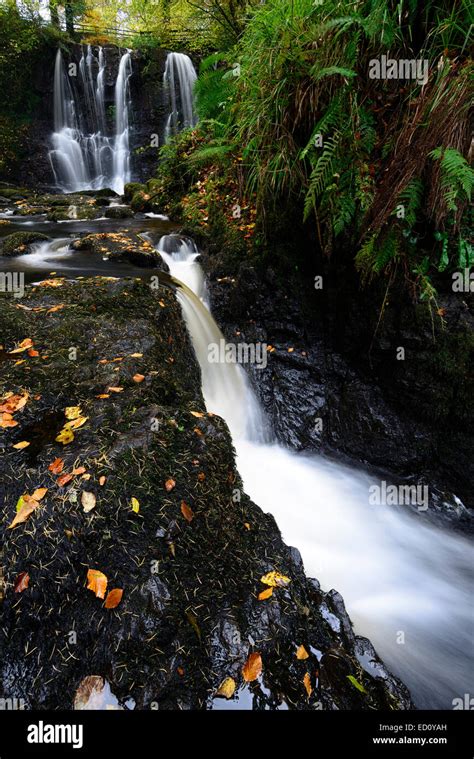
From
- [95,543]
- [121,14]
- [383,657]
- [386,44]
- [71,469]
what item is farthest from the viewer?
[121,14]

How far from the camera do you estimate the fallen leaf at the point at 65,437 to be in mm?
2328

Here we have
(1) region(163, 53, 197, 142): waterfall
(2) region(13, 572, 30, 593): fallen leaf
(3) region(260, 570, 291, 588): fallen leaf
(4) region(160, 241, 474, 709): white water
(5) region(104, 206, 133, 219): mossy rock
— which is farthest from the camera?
(1) region(163, 53, 197, 142): waterfall

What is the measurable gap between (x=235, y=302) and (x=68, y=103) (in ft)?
51.4

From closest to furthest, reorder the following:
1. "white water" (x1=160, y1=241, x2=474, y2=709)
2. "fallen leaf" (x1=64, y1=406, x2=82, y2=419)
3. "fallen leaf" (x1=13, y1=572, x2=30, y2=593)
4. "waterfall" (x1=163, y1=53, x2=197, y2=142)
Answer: "fallen leaf" (x1=13, y1=572, x2=30, y2=593), "fallen leaf" (x1=64, y1=406, x2=82, y2=419), "white water" (x1=160, y1=241, x2=474, y2=709), "waterfall" (x1=163, y1=53, x2=197, y2=142)

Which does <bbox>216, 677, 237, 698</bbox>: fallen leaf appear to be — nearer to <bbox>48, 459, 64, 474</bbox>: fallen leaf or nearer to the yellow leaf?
the yellow leaf

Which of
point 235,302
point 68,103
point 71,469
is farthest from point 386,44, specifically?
point 68,103

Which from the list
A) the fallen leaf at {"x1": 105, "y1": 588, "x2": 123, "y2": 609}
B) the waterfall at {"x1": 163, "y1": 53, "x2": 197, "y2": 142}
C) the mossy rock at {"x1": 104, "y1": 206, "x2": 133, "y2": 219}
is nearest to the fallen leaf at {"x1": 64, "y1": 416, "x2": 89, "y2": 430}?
the fallen leaf at {"x1": 105, "y1": 588, "x2": 123, "y2": 609}

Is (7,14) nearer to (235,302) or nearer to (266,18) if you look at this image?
(266,18)

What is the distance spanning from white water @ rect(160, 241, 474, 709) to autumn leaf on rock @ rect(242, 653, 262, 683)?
178 cm

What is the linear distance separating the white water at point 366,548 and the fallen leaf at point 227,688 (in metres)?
1.89

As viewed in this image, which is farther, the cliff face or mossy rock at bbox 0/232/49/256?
the cliff face

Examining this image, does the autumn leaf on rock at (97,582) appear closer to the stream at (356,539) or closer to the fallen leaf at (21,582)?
the fallen leaf at (21,582)

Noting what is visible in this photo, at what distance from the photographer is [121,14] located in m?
20.4

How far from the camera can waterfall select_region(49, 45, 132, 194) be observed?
14.4 metres
